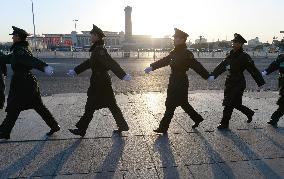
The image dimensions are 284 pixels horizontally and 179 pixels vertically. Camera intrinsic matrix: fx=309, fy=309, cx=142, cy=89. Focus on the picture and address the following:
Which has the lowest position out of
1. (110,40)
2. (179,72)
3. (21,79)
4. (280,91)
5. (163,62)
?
(280,91)

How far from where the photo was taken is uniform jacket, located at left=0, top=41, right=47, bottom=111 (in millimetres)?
4871

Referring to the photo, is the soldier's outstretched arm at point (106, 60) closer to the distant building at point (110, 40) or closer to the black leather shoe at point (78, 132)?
the black leather shoe at point (78, 132)

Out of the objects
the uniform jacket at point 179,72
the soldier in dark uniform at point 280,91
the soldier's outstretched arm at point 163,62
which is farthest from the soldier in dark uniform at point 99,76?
the soldier in dark uniform at point 280,91

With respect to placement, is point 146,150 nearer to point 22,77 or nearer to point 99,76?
point 99,76

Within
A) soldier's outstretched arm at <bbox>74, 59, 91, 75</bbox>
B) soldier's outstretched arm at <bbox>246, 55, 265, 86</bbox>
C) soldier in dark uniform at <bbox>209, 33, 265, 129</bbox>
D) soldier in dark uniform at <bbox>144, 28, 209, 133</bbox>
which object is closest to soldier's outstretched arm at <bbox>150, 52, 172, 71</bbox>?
soldier in dark uniform at <bbox>144, 28, 209, 133</bbox>

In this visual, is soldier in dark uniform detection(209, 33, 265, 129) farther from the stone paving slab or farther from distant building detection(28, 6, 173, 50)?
distant building detection(28, 6, 173, 50)

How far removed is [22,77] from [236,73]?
366cm

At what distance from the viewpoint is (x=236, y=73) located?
18.2 ft

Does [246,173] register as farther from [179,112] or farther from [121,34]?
A: [121,34]

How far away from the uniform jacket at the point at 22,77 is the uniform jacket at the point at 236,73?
3.15 metres

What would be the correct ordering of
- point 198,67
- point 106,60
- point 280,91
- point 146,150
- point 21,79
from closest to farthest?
point 146,150 → point 21,79 → point 106,60 → point 198,67 → point 280,91

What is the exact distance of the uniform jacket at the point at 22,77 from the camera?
4.87 m

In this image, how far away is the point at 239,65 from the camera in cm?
549

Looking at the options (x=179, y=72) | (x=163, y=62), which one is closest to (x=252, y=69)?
(x=179, y=72)
